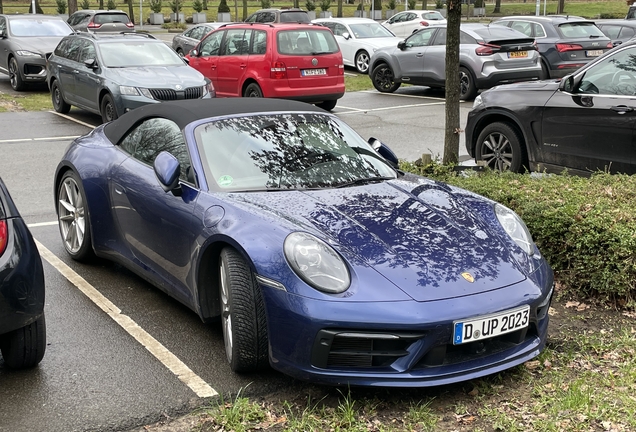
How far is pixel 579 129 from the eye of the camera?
820cm

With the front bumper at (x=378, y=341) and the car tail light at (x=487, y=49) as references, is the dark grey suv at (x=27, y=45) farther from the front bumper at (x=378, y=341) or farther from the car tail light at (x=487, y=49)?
the front bumper at (x=378, y=341)

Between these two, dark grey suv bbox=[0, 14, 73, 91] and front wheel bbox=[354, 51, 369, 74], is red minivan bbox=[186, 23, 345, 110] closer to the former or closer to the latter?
dark grey suv bbox=[0, 14, 73, 91]

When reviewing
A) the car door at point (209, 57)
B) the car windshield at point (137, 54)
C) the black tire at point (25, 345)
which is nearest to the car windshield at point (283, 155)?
the black tire at point (25, 345)

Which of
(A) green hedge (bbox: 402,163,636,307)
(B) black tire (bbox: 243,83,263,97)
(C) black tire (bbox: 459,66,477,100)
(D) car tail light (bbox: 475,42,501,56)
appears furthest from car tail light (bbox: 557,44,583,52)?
(A) green hedge (bbox: 402,163,636,307)

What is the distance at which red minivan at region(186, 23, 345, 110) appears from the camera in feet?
48.5

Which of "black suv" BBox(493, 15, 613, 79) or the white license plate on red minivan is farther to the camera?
"black suv" BBox(493, 15, 613, 79)

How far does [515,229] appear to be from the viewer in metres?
4.90

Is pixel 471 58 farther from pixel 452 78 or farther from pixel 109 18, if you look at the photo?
pixel 109 18

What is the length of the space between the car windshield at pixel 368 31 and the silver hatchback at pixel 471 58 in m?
4.86

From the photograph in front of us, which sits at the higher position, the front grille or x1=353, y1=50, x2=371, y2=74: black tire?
the front grille

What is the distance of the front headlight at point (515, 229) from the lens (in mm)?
4762

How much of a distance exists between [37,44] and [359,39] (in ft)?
29.6

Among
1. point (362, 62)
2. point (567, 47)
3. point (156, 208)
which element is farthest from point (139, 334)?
point (362, 62)

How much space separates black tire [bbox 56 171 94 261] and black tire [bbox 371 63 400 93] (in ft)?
43.6
